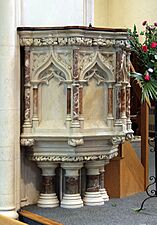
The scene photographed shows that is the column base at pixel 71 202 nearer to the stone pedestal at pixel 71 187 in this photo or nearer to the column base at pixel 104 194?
the stone pedestal at pixel 71 187

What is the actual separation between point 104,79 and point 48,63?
509 millimetres

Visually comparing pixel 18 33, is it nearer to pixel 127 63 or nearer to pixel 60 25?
pixel 60 25

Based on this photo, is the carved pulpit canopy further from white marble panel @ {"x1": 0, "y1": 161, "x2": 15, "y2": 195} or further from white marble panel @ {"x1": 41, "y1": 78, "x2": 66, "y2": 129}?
white marble panel @ {"x1": 0, "y1": 161, "x2": 15, "y2": 195}

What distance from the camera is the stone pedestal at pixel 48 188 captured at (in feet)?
14.9

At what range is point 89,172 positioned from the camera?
470 cm

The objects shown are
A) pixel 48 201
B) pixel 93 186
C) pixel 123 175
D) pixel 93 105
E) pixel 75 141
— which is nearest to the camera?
pixel 75 141

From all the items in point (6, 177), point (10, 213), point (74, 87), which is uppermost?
point (74, 87)

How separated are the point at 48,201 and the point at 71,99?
0.95 metres

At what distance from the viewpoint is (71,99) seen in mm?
4277

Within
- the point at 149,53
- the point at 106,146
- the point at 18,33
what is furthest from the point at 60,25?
the point at 106,146

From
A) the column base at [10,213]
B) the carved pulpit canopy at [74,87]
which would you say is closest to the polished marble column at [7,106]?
the column base at [10,213]

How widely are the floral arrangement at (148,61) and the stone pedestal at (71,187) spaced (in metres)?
0.85

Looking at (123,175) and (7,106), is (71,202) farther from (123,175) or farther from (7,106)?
(7,106)

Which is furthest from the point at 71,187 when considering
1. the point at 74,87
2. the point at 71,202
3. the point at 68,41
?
the point at 68,41
